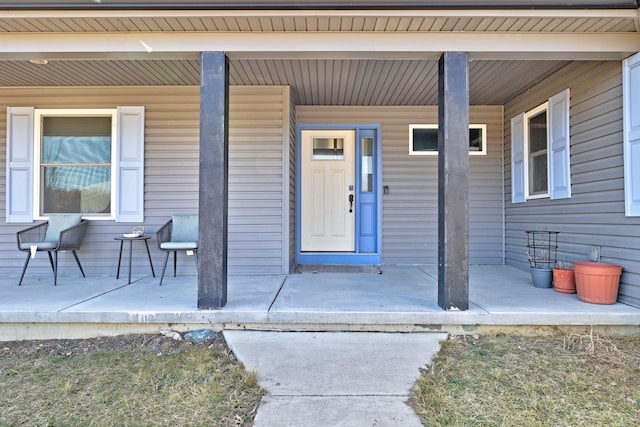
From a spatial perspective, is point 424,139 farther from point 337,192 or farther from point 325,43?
point 325,43

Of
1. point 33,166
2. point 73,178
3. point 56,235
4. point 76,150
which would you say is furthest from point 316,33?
point 33,166

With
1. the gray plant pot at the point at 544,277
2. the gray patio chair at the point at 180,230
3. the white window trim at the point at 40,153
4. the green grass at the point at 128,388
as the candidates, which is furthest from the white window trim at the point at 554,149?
the white window trim at the point at 40,153

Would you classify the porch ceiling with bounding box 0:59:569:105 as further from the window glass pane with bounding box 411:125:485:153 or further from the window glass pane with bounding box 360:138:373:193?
the window glass pane with bounding box 360:138:373:193

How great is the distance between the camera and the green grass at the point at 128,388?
69.6 inches

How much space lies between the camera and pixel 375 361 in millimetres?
2355

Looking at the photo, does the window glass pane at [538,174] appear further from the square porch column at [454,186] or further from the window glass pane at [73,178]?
the window glass pane at [73,178]

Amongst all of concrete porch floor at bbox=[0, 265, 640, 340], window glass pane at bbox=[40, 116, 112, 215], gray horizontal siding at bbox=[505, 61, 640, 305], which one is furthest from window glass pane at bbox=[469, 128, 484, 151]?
window glass pane at bbox=[40, 116, 112, 215]

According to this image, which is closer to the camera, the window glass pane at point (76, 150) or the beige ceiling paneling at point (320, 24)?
the beige ceiling paneling at point (320, 24)

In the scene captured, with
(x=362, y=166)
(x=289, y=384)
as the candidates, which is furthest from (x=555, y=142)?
(x=289, y=384)

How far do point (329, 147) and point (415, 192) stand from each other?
4.54ft

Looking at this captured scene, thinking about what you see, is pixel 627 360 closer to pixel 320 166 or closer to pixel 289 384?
pixel 289 384

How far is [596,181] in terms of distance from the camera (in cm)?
341

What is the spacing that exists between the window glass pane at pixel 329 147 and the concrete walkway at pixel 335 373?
3105mm

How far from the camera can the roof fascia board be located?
9.66 feet
